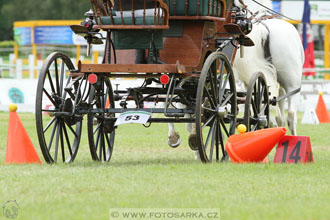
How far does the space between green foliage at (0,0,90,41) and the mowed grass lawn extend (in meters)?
53.3

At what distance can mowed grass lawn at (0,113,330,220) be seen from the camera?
18.2 feet

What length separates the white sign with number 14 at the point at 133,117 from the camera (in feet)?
26.1

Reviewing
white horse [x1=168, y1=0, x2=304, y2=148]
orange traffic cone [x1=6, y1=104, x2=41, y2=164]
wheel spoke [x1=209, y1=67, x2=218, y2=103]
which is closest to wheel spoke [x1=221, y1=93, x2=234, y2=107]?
wheel spoke [x1=209, y1=67, x2=218, y2=103]

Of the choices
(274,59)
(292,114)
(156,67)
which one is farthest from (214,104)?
(292,114)

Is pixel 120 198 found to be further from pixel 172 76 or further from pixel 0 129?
pixel 0 129

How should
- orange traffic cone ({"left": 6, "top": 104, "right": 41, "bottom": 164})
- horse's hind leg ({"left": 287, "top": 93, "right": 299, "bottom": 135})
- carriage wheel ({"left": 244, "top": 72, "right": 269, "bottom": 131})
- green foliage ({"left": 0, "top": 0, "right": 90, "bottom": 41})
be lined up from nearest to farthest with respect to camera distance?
orange traffic cone ({"left": 6, "top": 104, "right": 41, "bottom": 164}) < carriage wheel ({"left": 244, "top": 72, "right": 269, "bottom": 131}) < horse's hind leg ({"left": 287, "top": 93, "right": 299, "bottom": 135}) < green foliage ({"left": 0, "top": 0, "right": 90, "bottom": 41})

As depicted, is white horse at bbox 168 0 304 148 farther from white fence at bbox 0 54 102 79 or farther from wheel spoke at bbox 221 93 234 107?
white fence at bbox 0 54 102 79

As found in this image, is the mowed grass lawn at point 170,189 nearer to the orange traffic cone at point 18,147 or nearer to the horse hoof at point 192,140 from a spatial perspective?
the orange traffic cone at point 18,147

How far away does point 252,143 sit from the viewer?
8258 mm

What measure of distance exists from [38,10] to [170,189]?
5870 cm

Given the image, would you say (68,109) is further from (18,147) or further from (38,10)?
(38,10)

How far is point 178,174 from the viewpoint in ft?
24.3

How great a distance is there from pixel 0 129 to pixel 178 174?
383 inches

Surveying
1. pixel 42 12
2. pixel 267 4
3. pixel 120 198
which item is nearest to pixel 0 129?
pixel 267 4
